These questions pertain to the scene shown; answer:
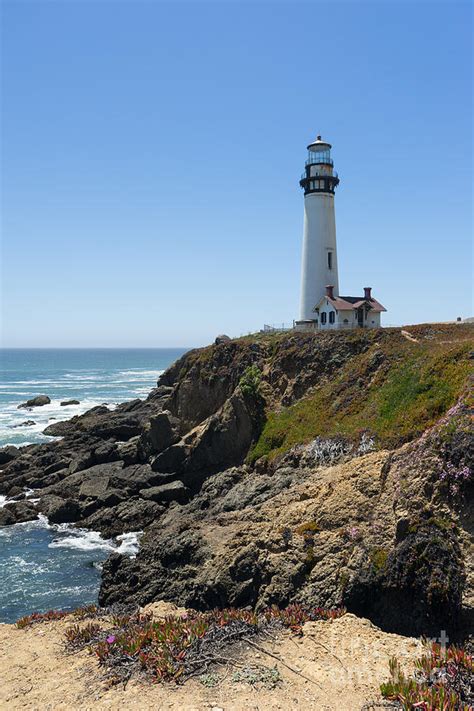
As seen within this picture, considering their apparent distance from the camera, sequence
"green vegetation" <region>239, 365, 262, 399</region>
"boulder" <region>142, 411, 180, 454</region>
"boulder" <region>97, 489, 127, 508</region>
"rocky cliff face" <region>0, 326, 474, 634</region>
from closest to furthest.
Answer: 1. "rocky cliff face" <region>0, 326, 474, 634</region>
2. "boulder" <region>97, 489, 127, 508</region>
3. "green vegetation" <region>239, 365, 262, 399</region>
4. "boulder" <region>142, 411, 180, 454</region>

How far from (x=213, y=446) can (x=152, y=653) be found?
19.0 m

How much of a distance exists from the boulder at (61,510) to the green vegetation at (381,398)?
1009 cm

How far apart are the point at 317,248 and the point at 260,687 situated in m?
35.5

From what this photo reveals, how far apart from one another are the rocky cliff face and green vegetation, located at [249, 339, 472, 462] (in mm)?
92

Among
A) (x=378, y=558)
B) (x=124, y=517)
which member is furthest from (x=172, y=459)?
(x=378, y=558)

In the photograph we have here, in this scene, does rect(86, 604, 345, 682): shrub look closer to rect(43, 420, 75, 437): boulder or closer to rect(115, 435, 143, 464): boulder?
rect(115, 435, 143, 464): boulder

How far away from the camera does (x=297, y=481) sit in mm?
21406

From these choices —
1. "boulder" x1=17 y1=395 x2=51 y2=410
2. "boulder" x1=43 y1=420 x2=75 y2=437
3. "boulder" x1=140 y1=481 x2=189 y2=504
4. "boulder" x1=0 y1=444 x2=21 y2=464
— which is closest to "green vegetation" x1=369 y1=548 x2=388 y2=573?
"boulder" x1=140 y1=481 x2=189 y2=504

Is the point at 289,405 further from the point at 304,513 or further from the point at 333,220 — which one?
the point at 333,220

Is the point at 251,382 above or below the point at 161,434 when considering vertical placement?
above

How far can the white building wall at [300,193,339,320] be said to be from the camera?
41469 mm

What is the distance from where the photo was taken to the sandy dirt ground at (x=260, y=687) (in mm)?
9617

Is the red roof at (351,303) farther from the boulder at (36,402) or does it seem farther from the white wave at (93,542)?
the boulder at (36,402)

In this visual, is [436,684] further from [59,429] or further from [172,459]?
[59,429]
